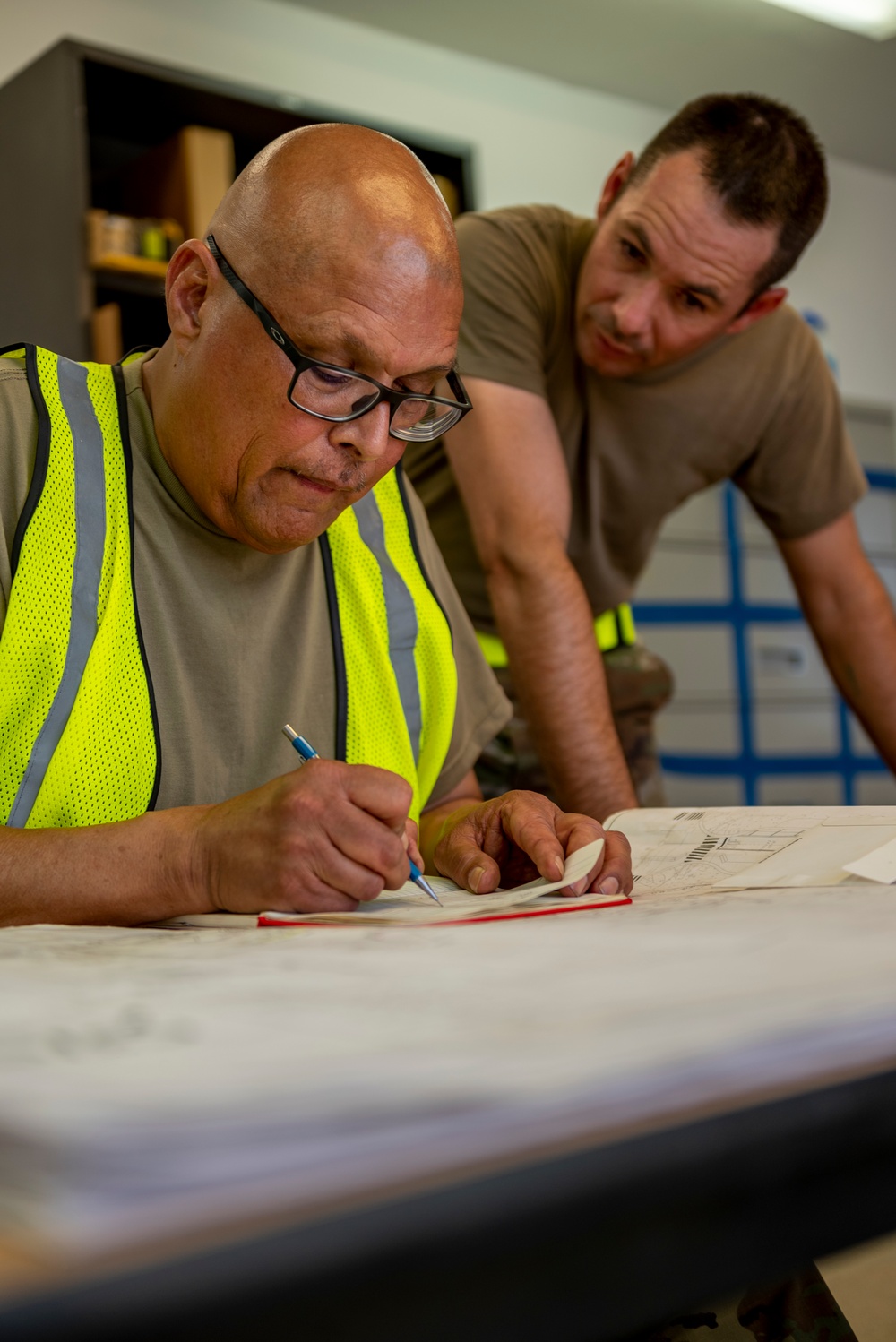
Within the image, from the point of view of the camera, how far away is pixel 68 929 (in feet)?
2.40

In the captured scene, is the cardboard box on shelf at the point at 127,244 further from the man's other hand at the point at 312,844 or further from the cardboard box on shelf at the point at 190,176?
the man's other hand at the point at 312,844

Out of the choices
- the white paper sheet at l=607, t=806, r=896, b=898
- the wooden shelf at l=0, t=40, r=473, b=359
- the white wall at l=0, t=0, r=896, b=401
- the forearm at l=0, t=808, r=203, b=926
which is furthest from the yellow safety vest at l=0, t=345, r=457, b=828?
the white wall at l=0, t=0, r=896, b=401

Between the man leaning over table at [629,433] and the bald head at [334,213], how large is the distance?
0.59 m

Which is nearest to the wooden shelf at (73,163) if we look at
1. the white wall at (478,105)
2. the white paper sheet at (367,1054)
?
the white wall at (478,105)

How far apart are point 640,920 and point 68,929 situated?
332 mm

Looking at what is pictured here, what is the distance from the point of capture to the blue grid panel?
472 cm

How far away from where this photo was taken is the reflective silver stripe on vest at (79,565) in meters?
0.95

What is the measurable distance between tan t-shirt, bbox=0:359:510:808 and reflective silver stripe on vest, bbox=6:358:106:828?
0.04 meters

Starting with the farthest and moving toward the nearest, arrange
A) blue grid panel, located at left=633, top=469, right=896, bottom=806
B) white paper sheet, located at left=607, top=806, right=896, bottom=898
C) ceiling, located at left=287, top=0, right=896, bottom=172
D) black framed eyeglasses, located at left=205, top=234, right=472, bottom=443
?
blue grid panel, located at left=633, top=469, right=896, bottom=806 → ceiling, located at left=287, top=0, right=896, bottom=172 → black framed eyeglasses, located at left=205, top=234, right=472, bottom=443 → white paper sheet, located at left=607, top=806, right=896, bottom=898

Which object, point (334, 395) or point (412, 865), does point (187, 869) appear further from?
point (334, 395)

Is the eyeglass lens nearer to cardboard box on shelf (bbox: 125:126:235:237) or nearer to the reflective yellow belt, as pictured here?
the reflective yellow belt

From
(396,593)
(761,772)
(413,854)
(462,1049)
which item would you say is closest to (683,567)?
(761,772)

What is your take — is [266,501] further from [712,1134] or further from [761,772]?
[761,772]

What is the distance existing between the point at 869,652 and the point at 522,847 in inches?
48.3
